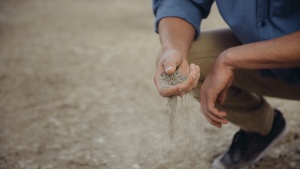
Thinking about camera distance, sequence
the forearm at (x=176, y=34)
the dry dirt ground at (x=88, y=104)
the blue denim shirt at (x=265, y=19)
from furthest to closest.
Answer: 1. the dry dirt ground at (x=88, y=104)
2. the forearm at (x=176, y=34)
3. the blue denim shirt at (x=265, y=19)

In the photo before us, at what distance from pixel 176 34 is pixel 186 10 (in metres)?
0.14

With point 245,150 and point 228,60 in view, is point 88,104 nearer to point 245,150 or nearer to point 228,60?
point 245,150

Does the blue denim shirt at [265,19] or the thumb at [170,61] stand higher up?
the blue denim shirt at [265,19]

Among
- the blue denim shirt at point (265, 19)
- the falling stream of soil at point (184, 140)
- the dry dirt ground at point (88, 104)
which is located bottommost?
the dry dirt ground at point (88, 104)

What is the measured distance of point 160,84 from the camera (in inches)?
54.2

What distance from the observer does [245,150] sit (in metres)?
1.86

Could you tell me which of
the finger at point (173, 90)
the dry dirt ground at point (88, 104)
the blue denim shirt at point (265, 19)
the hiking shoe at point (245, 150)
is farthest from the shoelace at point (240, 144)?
the finger at point (173, 90)

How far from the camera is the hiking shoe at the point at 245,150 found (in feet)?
6.10

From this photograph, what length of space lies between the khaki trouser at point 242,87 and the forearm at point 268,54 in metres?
0.25

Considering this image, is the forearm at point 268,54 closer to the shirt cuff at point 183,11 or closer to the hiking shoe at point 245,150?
the shirt cuff at point 183,11

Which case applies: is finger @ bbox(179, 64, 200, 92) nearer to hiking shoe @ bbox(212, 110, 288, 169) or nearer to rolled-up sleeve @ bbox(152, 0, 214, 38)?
rolled-up sleeve @ bbox(152, 0, 214, 38)

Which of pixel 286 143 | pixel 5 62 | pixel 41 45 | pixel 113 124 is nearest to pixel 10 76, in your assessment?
pixel 5 62

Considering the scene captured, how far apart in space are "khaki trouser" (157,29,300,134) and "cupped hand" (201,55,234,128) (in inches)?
6.2

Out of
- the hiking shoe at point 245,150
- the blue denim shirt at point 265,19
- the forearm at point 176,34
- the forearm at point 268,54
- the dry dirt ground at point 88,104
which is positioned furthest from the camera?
the dry dirt ground at point 88,104
